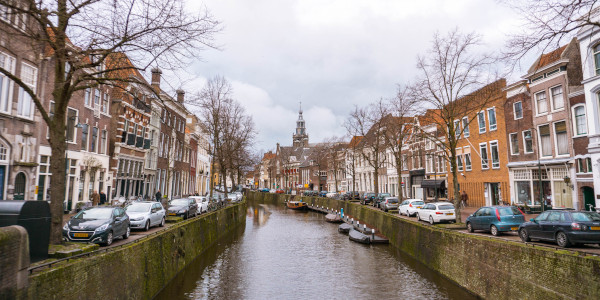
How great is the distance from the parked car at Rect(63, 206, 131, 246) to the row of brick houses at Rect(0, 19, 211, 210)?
13.3 feet

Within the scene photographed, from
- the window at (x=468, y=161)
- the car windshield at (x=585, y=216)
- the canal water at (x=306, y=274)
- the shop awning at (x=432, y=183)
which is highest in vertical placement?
the window at (x=468, y=161)

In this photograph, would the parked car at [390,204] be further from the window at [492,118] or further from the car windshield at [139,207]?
the car windshield at [139,207]

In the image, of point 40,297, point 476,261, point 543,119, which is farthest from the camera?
point 543,119

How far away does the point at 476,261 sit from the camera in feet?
42.1

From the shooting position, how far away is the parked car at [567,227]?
40.1ft

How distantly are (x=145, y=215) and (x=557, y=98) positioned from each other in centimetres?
2975

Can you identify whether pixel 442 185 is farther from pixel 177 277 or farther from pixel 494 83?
pixel 177 277

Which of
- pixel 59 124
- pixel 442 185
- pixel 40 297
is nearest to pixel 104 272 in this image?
pixel 40 297

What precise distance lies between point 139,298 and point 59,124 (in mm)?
5896

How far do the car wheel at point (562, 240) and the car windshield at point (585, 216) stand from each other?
0.71 meters

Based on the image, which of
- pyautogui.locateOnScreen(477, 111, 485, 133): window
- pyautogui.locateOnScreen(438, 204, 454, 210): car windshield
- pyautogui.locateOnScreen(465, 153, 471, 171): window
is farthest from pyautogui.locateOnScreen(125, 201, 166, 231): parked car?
pyautogui.locateOnScreen(465, 153, 471, 171): window

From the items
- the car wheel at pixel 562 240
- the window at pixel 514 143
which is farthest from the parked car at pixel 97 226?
the window at pixel 514 143

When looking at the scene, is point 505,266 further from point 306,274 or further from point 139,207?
point 139,207

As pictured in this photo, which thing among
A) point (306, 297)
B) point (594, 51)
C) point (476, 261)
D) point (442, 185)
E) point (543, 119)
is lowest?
point (306, 297)
